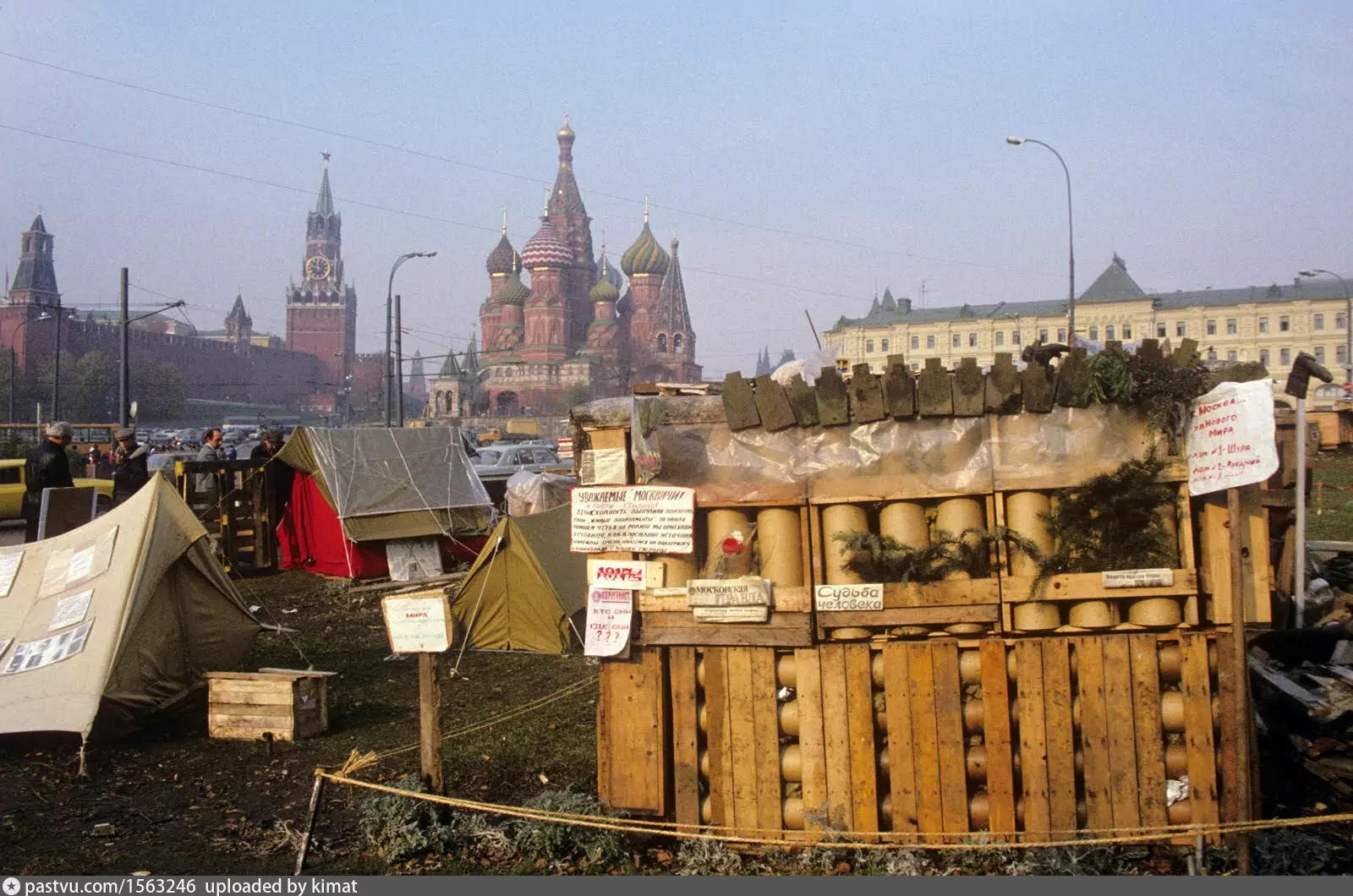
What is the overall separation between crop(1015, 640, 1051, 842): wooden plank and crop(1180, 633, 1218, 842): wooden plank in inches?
24.3

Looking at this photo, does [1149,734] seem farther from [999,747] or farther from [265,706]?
[265,706]

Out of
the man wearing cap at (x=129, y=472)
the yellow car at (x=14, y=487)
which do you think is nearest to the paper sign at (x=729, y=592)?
the man wearing cap at (x=129, y=472)

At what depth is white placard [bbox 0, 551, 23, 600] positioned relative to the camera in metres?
8.41

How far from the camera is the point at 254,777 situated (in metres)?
6.86

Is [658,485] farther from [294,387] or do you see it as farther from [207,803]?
[294,387]

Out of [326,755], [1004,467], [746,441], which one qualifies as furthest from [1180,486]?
[326,755]

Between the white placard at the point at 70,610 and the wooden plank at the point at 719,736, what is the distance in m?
5.06

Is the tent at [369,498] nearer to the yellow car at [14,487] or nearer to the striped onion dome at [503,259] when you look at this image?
the yellow car at [14,487]

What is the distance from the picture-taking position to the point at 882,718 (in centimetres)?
508

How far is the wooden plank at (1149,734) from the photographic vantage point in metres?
4.82

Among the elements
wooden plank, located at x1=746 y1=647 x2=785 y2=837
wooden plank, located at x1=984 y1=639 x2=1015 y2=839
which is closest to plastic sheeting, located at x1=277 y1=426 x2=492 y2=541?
wooden plank, located at x1=746 y1=647 x2=785 y2=837

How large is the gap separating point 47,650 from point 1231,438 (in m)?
7.52

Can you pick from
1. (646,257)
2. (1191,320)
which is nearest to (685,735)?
(1191,320)

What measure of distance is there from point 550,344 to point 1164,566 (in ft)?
342
